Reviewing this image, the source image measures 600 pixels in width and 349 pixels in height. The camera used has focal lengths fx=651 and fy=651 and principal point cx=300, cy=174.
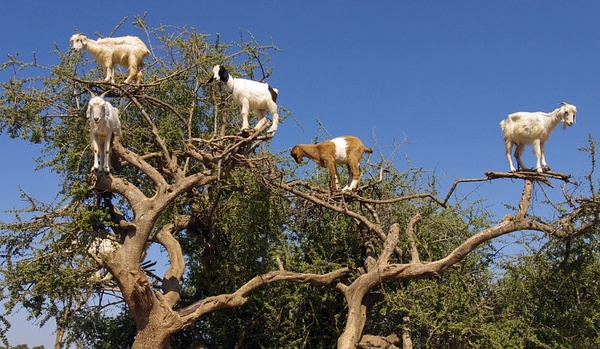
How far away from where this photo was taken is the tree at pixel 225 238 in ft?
30.4

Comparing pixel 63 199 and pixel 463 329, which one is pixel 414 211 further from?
pixel 63 199

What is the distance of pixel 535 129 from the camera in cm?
922

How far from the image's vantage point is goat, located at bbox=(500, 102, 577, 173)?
9.05m

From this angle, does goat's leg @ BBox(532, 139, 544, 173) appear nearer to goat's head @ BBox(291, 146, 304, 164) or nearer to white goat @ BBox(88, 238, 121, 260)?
goat's head @ BBox(291, 146, 304, 164)

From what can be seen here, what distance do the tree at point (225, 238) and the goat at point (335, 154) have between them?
0.34 metres

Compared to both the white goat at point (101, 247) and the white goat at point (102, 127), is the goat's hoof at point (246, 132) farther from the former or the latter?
the white goat at point (101, 247)

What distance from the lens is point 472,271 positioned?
11891 mm

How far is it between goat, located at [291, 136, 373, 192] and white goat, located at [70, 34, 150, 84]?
2.76 metres

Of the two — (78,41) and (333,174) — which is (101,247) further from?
(333,174)

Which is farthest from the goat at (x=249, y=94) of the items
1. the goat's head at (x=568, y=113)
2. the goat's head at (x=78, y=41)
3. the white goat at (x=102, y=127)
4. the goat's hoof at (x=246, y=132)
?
the goat's head at (x=568, y=113)

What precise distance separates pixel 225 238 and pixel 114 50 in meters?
4.12

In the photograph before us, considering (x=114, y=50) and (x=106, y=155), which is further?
(x=114, y=50)

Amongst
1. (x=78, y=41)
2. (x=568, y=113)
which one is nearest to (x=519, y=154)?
(x=568, y=113)

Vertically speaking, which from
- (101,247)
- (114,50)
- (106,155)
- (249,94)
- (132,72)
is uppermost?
(114,50)
